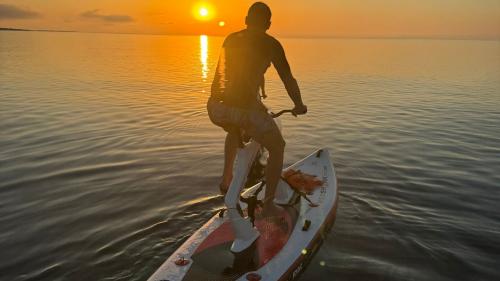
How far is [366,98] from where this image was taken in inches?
1035

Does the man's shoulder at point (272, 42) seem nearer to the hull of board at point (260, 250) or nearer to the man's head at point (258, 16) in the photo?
the man's head at point (258, 16)

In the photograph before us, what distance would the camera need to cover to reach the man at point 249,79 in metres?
5.46

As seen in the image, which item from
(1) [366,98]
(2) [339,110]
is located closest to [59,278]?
(2) [339,110]

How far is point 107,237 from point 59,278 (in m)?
1.39

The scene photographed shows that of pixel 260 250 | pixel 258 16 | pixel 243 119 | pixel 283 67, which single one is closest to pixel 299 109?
pixel 283 67

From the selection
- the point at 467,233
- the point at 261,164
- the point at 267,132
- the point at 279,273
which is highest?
the point at 267,132

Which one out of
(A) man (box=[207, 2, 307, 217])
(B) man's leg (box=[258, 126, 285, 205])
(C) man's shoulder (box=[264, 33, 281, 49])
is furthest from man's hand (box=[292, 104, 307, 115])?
(C) man's shoulder (box=[264, 33, 281, 49])

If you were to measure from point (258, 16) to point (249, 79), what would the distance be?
816 mm

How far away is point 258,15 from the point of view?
5.49 m

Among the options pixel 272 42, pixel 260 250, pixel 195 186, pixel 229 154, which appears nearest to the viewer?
pixel 272 42

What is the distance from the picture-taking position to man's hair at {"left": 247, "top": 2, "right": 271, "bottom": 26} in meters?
5.49

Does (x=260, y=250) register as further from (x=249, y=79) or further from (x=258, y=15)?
(x=258, y=15)

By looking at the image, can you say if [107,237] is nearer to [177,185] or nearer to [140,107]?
[177,185]

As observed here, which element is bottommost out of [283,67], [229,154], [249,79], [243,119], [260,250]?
[260,250]
